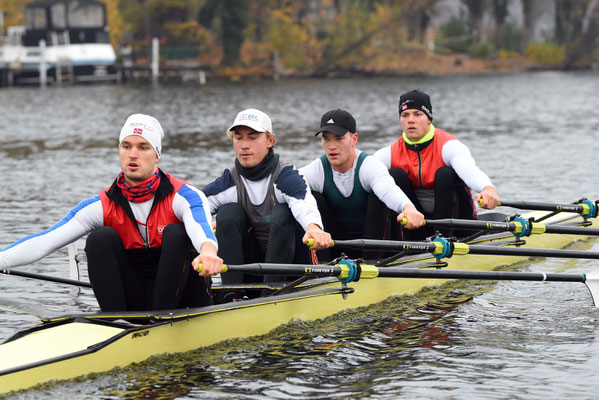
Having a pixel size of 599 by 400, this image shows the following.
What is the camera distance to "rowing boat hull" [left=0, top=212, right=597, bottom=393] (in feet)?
22.0

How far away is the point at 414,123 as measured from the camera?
34.3ft

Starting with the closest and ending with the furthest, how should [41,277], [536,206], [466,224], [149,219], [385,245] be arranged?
[149,219], [41,277], [385,245], [466,224], [536,206]

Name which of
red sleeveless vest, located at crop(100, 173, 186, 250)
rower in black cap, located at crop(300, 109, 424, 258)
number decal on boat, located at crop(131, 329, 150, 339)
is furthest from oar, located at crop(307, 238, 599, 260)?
number decal on boat, located at crop(131, 329, 150, 339)

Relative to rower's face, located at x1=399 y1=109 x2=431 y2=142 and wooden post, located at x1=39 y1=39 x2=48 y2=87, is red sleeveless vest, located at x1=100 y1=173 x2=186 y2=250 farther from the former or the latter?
wooden post, located at x1=39 y1=39 x2=48 y2=87

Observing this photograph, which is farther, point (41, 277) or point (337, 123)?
point (337, 123)

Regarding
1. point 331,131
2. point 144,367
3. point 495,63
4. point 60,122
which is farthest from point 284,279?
point 495,63

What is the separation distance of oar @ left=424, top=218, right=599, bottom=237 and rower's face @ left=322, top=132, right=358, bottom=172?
1021 millimetres

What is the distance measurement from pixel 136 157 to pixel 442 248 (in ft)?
10.9

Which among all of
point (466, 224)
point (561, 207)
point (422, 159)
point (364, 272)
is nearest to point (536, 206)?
point (561, 207)

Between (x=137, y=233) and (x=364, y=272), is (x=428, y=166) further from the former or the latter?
(x=137, y=233)

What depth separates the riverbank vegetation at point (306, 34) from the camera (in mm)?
67625

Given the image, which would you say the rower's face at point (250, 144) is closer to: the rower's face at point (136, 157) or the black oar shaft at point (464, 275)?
the rower's face at point (136, 157)

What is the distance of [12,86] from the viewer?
5975 cm

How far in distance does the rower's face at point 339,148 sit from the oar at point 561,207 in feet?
8.36
